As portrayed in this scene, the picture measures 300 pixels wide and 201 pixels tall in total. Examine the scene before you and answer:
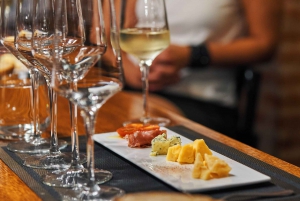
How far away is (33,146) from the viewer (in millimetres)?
1218

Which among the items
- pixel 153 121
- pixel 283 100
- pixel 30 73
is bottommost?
pixel 283 100

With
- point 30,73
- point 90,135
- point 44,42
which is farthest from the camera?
point 30,73

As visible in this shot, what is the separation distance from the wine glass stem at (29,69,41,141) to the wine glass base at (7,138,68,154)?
16 millimetres

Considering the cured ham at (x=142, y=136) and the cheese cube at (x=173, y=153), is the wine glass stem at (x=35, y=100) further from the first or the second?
the cheese cube at (x=173, y=153)

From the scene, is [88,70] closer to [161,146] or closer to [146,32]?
[161,146]

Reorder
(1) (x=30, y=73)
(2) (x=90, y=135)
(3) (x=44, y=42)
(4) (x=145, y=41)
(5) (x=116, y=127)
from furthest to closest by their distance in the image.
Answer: (4) (x=145, y=41), (5) (x=116, y=127), (1) (x=30, y=73), (3) (x=44, y=42), (2) (x=90, y=135)

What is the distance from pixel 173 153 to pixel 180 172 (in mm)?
72

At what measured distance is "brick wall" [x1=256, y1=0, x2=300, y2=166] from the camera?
3059 mm

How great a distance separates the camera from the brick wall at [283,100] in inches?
120

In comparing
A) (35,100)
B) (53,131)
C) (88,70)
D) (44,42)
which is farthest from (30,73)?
(88,70)

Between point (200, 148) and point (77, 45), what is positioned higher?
point (77, 45)

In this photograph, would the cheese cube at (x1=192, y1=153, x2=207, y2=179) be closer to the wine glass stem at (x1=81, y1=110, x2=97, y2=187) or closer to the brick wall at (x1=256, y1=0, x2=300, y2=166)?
the wine glass stem at (x1=81, y1=110, x2=97, y2=187)

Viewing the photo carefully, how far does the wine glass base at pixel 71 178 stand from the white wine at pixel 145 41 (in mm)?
562

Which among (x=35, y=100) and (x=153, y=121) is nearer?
(x=35, y=100)
